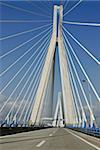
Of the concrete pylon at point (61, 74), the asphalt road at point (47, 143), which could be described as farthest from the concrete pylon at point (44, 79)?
the asphalt road at point (47, 143)

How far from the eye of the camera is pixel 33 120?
4962cm

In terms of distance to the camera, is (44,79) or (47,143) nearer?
(47,143)

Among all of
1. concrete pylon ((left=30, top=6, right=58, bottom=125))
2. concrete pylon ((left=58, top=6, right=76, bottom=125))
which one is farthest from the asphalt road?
concrete pylon ((left=30, top=6, right=58, bottom=125))

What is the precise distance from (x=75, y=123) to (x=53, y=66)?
9242 millimetres

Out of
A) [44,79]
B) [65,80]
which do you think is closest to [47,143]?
[65,80]

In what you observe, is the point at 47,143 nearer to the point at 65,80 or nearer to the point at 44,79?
the point at 65,80

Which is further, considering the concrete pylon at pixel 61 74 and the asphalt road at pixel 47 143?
the concrete pylon at pixel 61 74

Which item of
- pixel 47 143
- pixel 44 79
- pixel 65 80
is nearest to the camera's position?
pixel 47 143

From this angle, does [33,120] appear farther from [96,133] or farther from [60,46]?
[96,133]

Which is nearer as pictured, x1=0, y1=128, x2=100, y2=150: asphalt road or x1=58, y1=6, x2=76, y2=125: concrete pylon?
x1=0, y1=128, x2=100, y2=150: asphalt road

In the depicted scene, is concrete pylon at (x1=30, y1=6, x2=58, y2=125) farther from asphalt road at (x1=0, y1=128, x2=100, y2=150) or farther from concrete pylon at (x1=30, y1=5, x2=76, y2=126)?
asphalt road at (x1=0, y1=128, x2=100, y2=150)

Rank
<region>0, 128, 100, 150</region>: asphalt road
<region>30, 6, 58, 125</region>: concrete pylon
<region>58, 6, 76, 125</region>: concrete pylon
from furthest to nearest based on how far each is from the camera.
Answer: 1. <region>30, 6, 58, 125</region>: concrete pylon
2. <region>58, 6, 76, 125</region>: concrete pylon
3. <region>0, 128, 100, 150</region>: asphalt road

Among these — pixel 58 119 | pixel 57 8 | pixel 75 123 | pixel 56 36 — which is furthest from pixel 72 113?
pixel 58 119

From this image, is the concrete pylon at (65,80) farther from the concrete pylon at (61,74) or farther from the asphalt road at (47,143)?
the asphalt road at (47,143)
